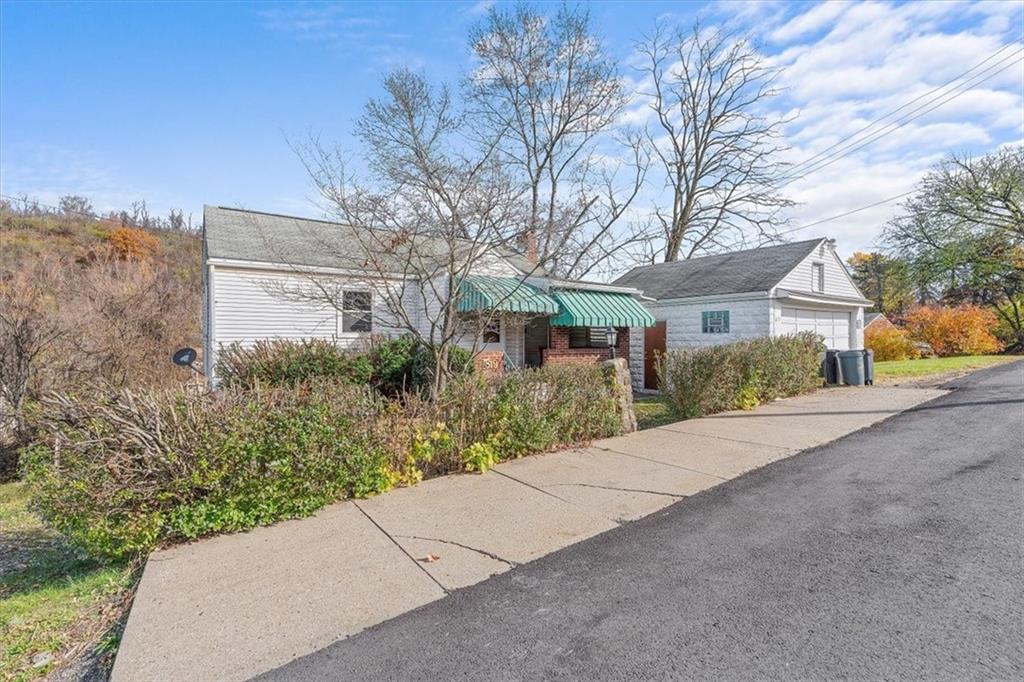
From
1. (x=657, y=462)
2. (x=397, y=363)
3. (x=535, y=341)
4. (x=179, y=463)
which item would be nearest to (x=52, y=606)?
(x=179, y=463)

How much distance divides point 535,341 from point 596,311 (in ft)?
10.4

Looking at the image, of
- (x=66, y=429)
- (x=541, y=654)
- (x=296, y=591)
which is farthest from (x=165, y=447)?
(x=541, y=654)

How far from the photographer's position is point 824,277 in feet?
60.7

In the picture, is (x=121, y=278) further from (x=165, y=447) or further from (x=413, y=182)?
(x=165, y=447)

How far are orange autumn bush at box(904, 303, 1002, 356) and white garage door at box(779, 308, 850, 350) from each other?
1088cm

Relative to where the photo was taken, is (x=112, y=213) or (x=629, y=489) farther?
(x=112, y=213)

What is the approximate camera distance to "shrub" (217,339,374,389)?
1040 cm

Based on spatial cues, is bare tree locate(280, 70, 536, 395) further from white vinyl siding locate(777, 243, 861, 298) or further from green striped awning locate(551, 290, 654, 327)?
white vinyl siding locate(777, 243, 861, 298)

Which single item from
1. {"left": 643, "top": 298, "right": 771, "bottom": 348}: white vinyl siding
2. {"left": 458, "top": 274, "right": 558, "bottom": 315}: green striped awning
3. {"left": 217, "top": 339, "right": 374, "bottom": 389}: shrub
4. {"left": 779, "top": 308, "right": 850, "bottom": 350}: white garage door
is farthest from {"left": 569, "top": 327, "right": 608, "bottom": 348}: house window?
{"left": 217, "top": 339, "right": 374, "bottom": 389}: shrub

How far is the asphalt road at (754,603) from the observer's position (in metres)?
2.60

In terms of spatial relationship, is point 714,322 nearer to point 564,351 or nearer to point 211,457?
point 564,351

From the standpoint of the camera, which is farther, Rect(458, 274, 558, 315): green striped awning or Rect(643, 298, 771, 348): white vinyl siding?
Rect(643, 298, 771, 348): white vinyl siding

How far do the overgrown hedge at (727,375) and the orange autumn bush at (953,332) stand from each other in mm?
19491

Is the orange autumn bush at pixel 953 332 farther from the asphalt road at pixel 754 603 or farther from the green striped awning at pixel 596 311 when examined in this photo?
the asphalt road at pixel 754 603
